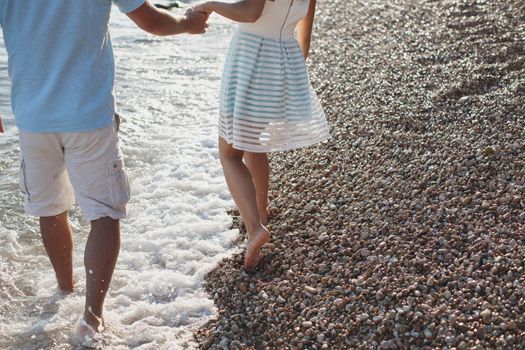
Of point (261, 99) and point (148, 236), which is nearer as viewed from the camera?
point (261, 99)

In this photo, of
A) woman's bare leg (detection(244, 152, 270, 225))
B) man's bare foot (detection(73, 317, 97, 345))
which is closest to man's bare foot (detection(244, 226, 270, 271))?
woman's bare leg (detection(244, 152, 270, 225))

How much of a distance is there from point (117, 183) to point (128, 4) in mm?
846

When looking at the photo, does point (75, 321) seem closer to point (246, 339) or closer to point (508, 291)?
point (246, 339)

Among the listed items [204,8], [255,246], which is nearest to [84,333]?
[255,246]

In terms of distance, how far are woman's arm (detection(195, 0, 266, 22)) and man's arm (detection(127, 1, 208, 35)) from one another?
0.09 metres

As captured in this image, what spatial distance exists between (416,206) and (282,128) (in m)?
0.92

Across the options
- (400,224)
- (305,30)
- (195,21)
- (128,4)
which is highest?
(128,4)

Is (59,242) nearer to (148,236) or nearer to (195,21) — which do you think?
(148,236)

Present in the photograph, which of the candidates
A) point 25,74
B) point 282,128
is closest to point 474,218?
point 282,128

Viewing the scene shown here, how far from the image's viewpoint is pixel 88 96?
3.67 meters

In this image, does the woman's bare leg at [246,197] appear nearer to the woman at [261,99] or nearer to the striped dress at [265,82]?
the woman at [261,99]

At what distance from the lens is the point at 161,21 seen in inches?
152

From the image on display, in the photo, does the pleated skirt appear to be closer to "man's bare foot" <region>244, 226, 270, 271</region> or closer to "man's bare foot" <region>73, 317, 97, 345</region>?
"man's bare foot" <region>244, 226, 270, 271</region>

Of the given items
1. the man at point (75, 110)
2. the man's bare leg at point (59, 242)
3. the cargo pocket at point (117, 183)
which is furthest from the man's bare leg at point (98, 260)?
the man's bare leg at point (59, 242)
